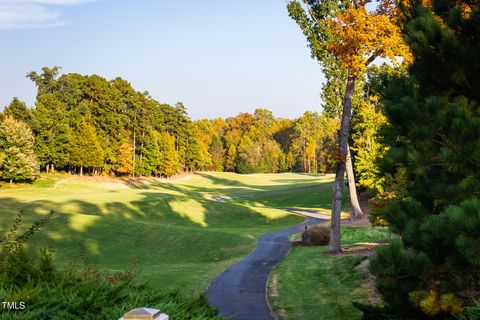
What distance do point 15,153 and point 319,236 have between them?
46.5 m

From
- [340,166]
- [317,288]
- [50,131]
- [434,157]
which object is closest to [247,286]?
[317,288]

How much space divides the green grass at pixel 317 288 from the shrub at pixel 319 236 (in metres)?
5.27

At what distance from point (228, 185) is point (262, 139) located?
4344 centimetres

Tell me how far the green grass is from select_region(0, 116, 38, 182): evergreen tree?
158 ft

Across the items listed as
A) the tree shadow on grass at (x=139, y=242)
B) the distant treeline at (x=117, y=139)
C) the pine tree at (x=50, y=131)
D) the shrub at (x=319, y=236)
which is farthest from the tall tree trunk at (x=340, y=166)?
the pine tree at (x=50, y=131)

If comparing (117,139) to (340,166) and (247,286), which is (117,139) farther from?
(247,286)

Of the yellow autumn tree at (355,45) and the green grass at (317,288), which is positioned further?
the yellow autumn tree at (355,45)

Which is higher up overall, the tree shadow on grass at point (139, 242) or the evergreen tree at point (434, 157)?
the evergreen tree at point (434, 157)

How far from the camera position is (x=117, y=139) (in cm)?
8206

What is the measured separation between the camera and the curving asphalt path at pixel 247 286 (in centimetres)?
1430

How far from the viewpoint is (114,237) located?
28.7 meters

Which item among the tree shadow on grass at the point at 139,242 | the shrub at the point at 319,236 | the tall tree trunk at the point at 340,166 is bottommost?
the tree shadow on grass at the point at 139,242

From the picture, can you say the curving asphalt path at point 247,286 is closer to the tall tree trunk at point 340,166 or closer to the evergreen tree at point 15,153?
the tall tree trunk at point 340,166

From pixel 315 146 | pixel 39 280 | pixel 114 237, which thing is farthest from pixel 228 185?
pixel 39 280
